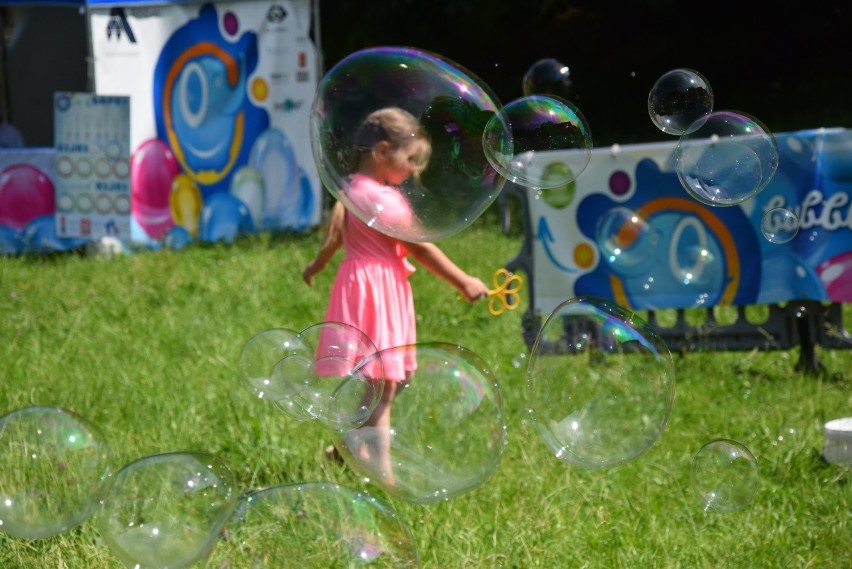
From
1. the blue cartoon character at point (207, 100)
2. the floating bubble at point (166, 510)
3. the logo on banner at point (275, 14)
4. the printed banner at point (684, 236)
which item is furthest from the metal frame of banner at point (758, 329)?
the logo on banner at point (275, 14)

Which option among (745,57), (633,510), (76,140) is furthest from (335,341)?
(745,57)

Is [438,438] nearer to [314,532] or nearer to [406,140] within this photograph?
[314,532]

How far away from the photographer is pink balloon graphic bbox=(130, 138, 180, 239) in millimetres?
8127

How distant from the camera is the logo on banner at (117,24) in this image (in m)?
7.98

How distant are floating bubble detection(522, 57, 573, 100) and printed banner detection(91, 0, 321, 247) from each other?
4.46m

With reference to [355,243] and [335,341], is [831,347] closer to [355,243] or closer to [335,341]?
[355,243]

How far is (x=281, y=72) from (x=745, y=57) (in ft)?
22.2

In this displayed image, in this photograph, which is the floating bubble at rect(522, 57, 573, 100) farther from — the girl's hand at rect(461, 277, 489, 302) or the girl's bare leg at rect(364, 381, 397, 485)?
the girl's bare leg at rect(364, 381, 397, 485)

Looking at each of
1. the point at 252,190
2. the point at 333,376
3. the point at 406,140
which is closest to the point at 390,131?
the point at 406,140

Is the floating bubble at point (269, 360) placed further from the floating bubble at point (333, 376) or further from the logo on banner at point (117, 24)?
the logo on banner at point (117, 24)

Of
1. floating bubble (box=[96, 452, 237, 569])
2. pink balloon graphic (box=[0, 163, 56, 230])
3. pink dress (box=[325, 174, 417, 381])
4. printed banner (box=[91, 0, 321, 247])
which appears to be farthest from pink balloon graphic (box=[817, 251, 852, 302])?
pink balloon graphic (box=[0, 163, 56, 230])

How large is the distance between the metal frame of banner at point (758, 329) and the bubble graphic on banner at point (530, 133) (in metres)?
1.87

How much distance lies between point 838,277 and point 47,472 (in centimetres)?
346

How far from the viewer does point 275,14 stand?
8.52 meters
